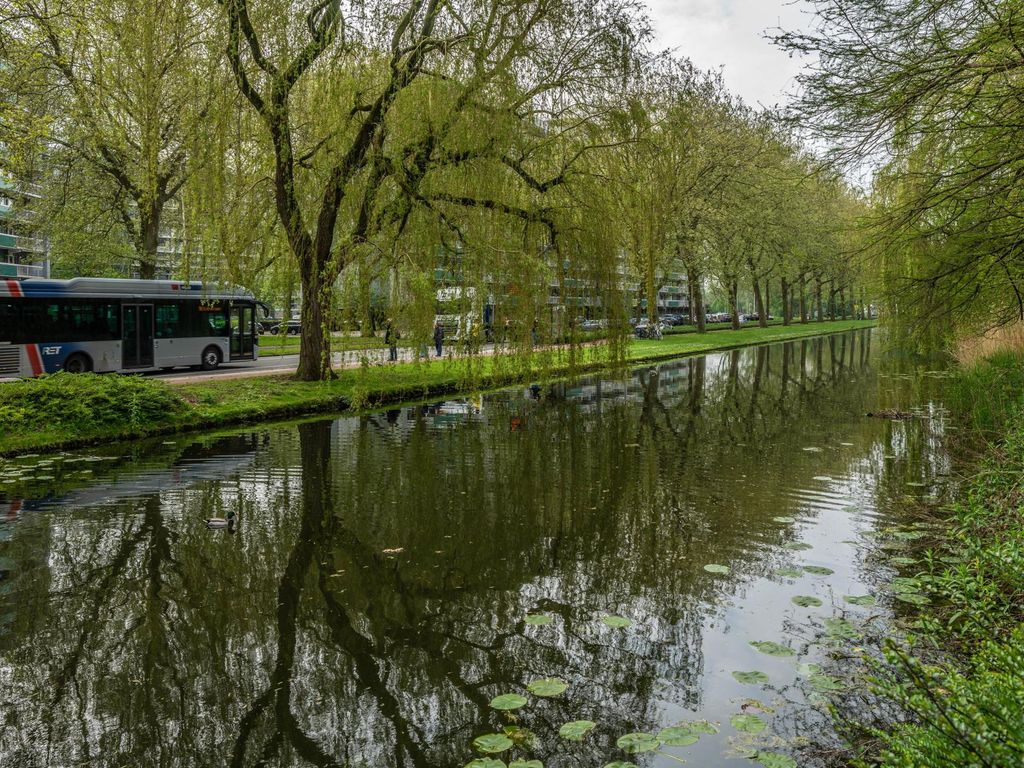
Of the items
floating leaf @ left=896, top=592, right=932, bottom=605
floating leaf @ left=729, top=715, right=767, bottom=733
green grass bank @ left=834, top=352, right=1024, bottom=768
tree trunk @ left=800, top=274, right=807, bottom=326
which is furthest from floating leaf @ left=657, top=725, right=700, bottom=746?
tree trunk @ left=800, top=274, right=807, bottom=326

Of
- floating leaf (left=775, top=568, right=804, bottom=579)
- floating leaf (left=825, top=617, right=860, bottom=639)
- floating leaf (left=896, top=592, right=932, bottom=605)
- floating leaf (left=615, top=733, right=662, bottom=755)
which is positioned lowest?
floating leaf (left=615, top=733, right=662, bottom=755)

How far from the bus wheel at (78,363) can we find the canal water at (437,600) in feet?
33.6

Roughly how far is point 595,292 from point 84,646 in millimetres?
9884

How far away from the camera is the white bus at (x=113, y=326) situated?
2008cm

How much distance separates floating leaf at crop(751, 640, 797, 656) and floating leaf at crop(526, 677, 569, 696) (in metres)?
1.59

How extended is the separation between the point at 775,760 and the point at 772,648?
4.77 feet

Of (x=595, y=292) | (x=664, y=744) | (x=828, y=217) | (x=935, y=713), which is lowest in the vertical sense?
(x=664, y=744)

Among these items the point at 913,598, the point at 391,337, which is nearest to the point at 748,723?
the point at 913,598

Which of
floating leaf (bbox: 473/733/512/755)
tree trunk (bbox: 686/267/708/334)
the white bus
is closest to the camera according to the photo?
Result: floating leaf (bbox: 473/733/512/755)

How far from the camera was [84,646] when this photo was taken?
5.39m

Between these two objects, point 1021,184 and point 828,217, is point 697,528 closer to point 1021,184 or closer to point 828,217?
point 1021,184

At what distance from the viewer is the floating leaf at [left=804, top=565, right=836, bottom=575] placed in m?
6.91

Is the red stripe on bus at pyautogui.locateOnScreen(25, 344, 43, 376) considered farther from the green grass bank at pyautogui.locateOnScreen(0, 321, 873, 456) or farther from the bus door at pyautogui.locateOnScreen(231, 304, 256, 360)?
the bus door at pyautogui.locateOnScreen(231, 304, 256, 360)

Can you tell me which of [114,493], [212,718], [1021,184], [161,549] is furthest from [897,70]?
[114,493]
